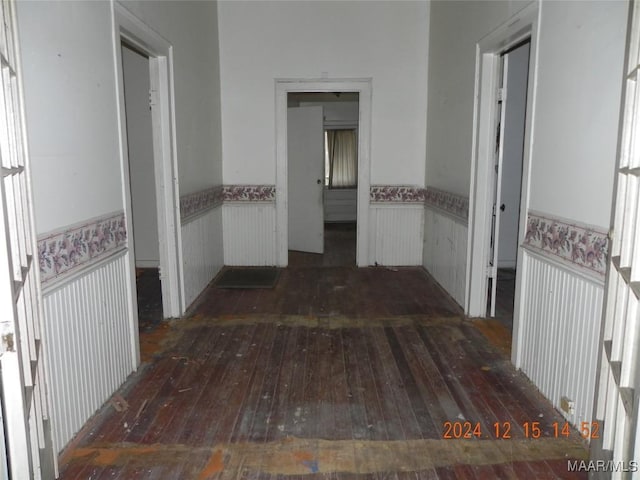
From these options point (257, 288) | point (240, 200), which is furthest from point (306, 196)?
point (257, 288)

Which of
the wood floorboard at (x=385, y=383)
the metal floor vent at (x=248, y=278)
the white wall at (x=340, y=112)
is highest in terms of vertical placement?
the white wall at (x=340, y=112)

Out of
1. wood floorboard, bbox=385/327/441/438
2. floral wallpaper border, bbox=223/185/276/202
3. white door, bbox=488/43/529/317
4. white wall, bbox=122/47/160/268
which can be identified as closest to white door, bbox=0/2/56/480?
wood floorboard, bbox=385/327/441/438

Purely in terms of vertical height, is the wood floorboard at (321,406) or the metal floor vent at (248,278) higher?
the metal floor vent at (248,278)

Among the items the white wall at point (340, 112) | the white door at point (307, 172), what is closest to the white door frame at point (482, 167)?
the white door at point (307, 172)

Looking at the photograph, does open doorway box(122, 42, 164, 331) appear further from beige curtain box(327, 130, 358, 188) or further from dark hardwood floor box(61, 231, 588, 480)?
beige curtain box(327, 130, 358, 188)

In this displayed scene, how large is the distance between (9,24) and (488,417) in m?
2.77

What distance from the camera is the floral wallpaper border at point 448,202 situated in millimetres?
4242

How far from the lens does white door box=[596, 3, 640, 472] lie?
1609 mm

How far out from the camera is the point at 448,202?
15.8 ft

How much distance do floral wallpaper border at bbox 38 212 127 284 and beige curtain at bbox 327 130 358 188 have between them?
7.89 m

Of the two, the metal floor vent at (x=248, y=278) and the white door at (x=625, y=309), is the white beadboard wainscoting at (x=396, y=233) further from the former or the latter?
the white door at (x=625, y=309)

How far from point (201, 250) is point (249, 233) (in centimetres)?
122

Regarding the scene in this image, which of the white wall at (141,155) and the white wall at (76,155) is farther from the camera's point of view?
the white wall at (141,155)

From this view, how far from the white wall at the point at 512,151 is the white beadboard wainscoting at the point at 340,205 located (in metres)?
4.83
